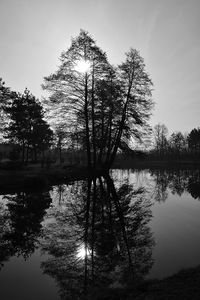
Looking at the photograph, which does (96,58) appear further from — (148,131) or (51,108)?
(148,131)

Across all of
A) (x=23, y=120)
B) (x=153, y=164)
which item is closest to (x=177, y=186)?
(x=23, y=120)

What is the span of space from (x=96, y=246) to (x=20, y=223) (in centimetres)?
423

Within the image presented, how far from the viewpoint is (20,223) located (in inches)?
399

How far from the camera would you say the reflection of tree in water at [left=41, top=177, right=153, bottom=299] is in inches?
214

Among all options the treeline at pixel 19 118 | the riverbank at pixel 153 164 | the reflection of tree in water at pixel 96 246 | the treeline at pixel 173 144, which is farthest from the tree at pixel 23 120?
the treeline at pixel 173 144

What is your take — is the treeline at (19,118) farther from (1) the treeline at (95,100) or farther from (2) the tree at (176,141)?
(2) the tree at (176,141)

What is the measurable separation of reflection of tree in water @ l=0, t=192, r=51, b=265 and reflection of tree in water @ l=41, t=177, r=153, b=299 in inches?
20.1

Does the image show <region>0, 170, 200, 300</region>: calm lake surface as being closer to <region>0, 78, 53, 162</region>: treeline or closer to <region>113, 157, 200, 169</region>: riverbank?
<region>0, 78, 53, 162</region>: treeline

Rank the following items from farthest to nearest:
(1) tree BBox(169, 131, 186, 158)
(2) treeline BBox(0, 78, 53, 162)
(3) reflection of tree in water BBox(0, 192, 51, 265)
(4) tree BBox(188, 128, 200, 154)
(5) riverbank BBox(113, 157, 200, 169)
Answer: (1) tree BBox(169, 131, 186, 158) → (4) tree BBox(188, 128, 200, 154) → (5) riverbank BBox(113, 157, 200, 169) → (2) treeline BBox(0, 78, 53, 162) → (3) reflection of tree in water BBox(0, 192, 51, 265)

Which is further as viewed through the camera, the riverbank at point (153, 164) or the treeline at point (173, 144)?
the treeline at point (173, 144)

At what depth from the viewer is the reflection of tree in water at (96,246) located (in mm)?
5438

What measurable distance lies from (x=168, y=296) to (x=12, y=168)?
23386 mm

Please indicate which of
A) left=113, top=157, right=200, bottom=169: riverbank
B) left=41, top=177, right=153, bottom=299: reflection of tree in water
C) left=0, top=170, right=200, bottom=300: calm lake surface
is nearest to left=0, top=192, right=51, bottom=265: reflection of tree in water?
left=0, top=170, right=200, bottom=300: calm lake surface

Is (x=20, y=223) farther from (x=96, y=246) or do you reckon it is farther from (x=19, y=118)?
(x=19, y=118)
